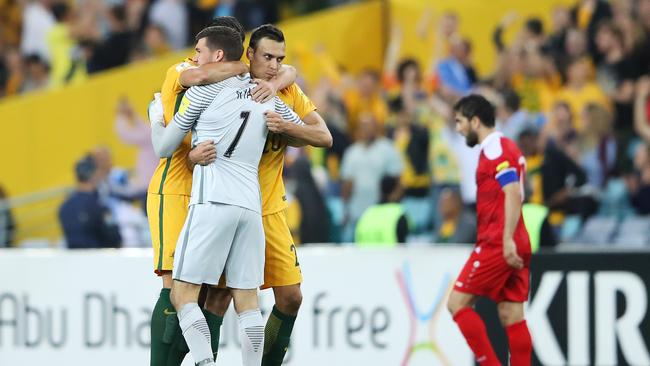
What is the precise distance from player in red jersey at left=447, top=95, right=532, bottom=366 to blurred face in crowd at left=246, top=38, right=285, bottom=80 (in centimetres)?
182

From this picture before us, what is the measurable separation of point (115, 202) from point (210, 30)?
7659 millimetres

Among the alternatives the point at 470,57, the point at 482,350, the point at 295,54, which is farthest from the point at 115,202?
the point at 482,350

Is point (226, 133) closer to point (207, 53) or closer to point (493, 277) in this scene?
point (207, 53)

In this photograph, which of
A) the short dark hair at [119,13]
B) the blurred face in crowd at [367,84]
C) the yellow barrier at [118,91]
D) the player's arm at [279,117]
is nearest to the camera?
the player's arm at [279,117]

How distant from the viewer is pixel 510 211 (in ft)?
30.0

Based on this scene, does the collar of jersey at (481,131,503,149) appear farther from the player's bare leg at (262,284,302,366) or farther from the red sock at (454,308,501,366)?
the player's bare leg at (262,284,302,366)

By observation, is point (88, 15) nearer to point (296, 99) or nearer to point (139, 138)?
point (139, 138)

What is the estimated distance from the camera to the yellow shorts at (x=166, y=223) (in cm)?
810

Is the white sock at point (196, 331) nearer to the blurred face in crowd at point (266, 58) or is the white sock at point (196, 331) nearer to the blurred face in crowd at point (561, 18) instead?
the blurred face in crowd at point (266, 58)

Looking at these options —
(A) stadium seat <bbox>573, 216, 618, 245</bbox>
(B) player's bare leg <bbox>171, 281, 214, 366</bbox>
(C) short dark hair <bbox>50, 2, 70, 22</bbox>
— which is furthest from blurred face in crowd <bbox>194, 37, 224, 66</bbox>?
(C) short dark hair <bbox>50, 2, 70, 22</bbox>

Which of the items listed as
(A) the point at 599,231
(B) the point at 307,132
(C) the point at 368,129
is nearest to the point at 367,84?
(C) the point at 368,129

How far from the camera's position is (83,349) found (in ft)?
34.8

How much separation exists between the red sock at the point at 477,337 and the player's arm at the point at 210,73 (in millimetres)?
2576

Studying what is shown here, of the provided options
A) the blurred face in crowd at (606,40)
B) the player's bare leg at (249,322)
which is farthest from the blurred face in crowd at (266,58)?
the blurred face in crowd at (606,40)
